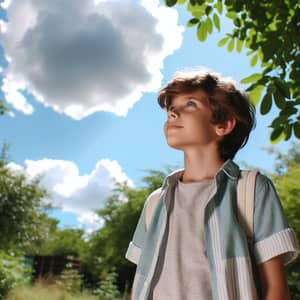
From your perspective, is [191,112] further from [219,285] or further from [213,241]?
[219,285]

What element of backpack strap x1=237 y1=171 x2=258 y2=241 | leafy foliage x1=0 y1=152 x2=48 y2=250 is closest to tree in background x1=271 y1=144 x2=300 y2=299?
backpack strap x1=237 y1=171 x2=258 y2=241

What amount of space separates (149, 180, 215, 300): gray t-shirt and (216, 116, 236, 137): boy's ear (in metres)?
0.15

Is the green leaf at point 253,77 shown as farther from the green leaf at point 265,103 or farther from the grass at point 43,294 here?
the grass at point 43,294

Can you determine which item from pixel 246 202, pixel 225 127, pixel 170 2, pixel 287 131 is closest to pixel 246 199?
pixel 246 202

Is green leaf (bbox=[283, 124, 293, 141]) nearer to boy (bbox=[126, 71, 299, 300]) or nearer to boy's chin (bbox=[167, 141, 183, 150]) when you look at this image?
boy (bbox=[126, 71, 299, 300])

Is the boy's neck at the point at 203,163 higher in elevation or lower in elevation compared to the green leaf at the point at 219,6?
lower

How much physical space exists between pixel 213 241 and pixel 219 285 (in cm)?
11

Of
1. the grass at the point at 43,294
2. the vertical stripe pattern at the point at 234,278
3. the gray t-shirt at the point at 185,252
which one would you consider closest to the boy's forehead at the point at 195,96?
the gray t-shirt at the point at 185,252

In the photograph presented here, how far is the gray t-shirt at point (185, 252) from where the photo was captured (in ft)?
4.06

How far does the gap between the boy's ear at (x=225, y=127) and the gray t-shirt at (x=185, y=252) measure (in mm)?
155

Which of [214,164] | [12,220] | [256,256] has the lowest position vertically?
[256,256]

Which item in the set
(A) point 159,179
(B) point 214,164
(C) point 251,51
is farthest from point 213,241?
(A) point 159,179

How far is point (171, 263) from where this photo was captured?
1.29 metres

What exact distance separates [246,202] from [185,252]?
21 cm
